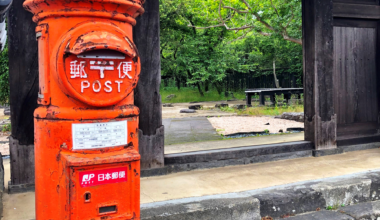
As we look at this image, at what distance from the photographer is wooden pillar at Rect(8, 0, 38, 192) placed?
3527 millimetres

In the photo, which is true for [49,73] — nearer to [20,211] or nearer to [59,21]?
[59,21]

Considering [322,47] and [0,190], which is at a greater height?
[322,47]

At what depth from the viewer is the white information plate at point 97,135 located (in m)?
1.86

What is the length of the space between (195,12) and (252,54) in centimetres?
728

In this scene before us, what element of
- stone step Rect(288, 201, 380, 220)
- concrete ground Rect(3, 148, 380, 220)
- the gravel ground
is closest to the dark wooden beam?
concrete ground Rect(3, 148, 380, 220)

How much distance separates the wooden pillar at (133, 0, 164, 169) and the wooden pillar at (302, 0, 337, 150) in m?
2.48

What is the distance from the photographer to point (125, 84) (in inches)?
75.7

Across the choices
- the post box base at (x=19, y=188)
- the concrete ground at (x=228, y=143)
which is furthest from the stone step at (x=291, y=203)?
the concrete ground at (x=228, y=143)

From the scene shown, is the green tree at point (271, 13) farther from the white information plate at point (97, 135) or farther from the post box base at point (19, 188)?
the white information plate at point (97, 135)

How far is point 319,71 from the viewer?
532cm

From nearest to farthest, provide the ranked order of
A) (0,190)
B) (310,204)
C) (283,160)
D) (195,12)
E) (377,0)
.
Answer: (0,190)
(310,204)
(283,160)
(377,0)
(195,12)

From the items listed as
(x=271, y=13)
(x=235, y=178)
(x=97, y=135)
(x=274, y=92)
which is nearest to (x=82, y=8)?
(x=97, y=135)

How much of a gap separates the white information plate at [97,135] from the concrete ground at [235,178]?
1.55m

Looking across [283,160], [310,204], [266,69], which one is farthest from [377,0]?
[266,69]
